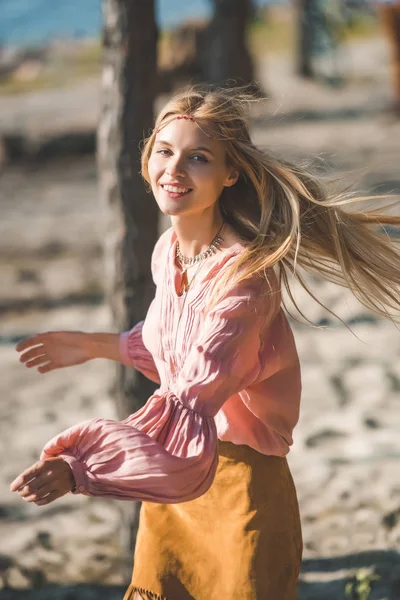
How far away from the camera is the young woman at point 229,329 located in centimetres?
193

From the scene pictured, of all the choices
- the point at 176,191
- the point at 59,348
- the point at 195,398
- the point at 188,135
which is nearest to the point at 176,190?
the point at 176,191

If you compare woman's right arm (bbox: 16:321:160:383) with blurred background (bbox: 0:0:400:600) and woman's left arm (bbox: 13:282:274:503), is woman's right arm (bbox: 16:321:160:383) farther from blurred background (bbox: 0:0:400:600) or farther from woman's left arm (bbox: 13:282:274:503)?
blurred background (bbox: 0:0:400:600)

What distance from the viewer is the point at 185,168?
2047 mm

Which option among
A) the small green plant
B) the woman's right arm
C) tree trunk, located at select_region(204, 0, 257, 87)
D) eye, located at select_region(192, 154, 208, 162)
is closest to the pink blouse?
the woman's right arm

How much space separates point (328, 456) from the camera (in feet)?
14.3

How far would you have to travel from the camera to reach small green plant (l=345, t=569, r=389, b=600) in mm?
3156

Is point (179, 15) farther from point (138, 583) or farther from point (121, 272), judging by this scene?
point (138, 583)

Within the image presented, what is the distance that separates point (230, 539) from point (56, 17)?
791 inches

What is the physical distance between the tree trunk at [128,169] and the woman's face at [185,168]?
3.86 feet

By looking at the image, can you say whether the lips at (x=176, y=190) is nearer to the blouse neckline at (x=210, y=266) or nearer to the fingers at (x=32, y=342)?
the blouse neckline at (x=210, y=266)

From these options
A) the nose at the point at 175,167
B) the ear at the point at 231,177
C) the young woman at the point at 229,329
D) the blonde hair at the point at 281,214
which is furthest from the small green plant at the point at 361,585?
the nose at the point at 175,167

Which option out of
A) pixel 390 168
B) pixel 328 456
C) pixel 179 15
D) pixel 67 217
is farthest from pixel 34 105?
pixel 328 456

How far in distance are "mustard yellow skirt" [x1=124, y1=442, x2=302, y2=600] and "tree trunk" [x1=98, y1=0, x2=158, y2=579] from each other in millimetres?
1103

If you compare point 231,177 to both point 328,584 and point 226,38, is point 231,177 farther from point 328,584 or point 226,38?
point 226,38
